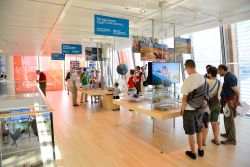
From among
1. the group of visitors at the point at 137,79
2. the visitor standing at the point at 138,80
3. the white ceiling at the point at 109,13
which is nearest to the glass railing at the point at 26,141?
the white ceiling at the point at 109,13

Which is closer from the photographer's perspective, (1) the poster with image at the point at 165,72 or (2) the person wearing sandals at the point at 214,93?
(2) the person wearing sandals at the point at 214,93

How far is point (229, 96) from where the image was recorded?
3572 millimetres

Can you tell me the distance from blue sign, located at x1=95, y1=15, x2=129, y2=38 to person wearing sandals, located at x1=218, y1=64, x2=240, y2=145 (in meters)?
2.48

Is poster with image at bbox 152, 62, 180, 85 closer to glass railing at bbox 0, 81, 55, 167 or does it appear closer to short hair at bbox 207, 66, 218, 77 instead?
short hair at bbox 207, 66, 218, 77

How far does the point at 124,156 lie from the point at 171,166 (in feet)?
2.74

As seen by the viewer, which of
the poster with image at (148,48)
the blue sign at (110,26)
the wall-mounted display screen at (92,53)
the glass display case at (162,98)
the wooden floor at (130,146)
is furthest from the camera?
Result: the wall-mounted display screen at (92,53)

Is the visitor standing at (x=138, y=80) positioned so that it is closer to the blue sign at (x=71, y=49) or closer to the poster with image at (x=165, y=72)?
the poster with image at (x=165, y=72)

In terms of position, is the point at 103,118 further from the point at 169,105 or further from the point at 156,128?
the point at 169,105

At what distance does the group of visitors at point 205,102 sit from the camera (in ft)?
9.77

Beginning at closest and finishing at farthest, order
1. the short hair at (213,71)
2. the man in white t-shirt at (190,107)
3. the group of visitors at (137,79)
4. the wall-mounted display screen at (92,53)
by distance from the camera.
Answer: the man in white t-shirt at (190,107) < the short hair at (213,71) < the group of visitors at (137,79) < the wall-mounted display screen at (92,53)

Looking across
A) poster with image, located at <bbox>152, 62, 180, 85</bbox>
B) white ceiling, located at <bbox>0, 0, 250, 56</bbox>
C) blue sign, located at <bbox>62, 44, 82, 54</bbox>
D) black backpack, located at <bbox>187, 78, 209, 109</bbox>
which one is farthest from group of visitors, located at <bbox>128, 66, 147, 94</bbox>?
blue sign, located at <bbox>62, 44, 82, 54</bbox>

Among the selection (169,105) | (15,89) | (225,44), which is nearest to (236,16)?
(225,44)

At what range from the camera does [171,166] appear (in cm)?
294

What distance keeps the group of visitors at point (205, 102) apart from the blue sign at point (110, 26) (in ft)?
7.17
